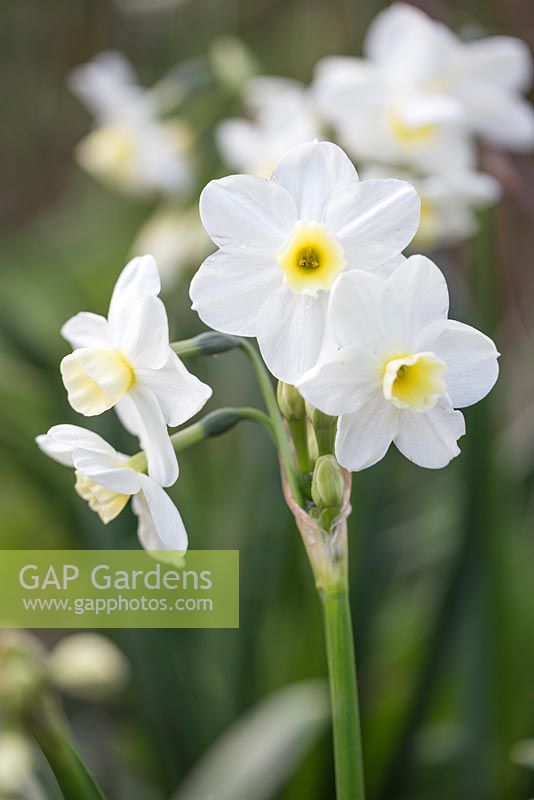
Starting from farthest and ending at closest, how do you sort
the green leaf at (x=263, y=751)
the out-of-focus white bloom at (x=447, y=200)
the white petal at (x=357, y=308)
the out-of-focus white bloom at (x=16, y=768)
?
the out-of-focus white bloom at (x=447, y=200) → the green leaf at (x=263, y=751) → the out-of-focus white bloom at (x=16, y=768) → the white petal at (x=357, y=308)

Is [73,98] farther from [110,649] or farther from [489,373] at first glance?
[489,373]

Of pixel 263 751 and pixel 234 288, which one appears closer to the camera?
pixel 234 288

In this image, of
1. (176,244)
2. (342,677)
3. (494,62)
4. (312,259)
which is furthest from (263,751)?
(494,62)

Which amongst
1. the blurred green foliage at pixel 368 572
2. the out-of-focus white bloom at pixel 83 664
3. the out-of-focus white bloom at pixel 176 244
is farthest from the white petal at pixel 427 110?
the out-of-focus white bloom at pixel 83 664

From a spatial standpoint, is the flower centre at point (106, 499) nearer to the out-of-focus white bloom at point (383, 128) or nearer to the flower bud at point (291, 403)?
the flower bud at point (291, 403)

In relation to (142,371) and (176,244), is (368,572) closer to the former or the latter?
(176,244)

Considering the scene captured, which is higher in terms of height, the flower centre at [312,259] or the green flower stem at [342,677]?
the flower centre at [312,259]

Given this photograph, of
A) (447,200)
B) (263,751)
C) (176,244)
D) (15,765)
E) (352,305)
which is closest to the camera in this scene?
(352,305)
